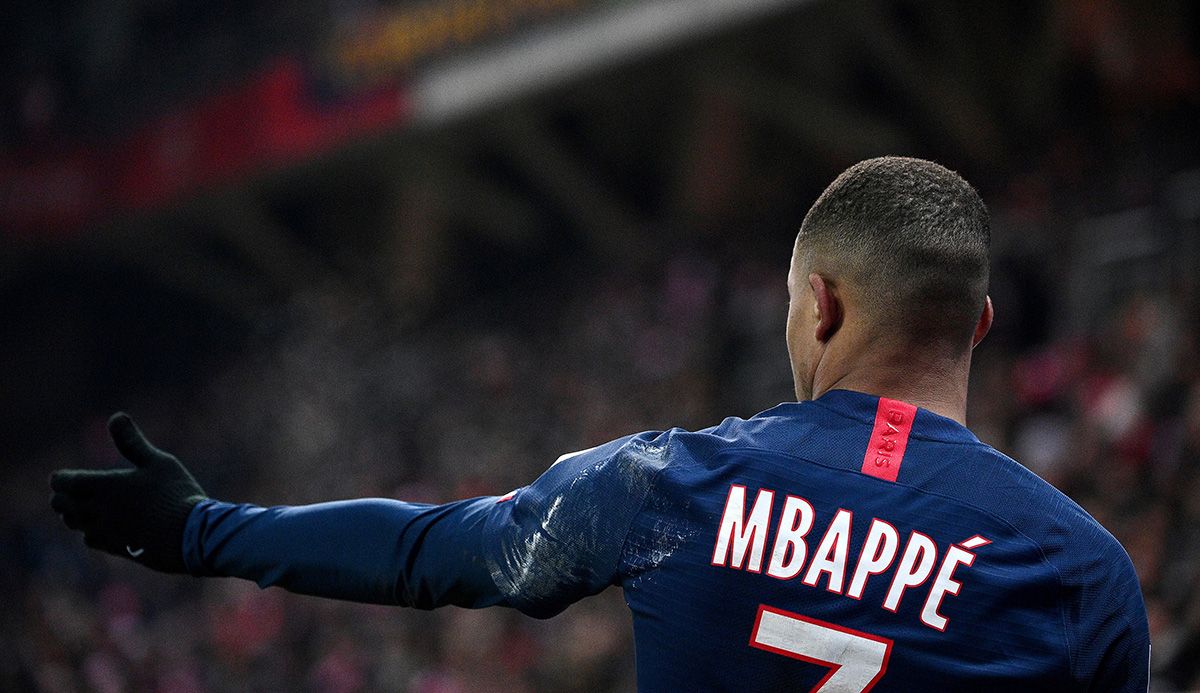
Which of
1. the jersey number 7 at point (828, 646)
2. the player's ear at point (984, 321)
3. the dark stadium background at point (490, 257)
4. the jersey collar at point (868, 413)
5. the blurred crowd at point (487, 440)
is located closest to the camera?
the jersey number 7 at point (828, 646)

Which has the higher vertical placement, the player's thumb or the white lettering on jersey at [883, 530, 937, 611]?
the player's thumb

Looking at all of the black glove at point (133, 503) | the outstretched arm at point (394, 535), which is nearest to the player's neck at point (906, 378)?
the outstretched arm at point (394, 535)

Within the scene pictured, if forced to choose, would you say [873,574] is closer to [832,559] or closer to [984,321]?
[832,559]

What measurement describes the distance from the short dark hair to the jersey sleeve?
0.31m

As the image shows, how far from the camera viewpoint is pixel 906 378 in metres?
1.57

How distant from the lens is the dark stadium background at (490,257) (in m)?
7.55

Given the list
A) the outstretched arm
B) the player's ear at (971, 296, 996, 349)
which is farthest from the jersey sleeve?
the player's ear at (971, 296, 996, 349)

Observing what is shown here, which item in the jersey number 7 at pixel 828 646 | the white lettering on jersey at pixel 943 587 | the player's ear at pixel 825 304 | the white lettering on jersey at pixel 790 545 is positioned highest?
the player's ear at pixel 825 304

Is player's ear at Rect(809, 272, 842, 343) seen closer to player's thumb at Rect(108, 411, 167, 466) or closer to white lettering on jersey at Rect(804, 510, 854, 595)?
white lettering on jersey at Rect(804, 510, 854, 595)

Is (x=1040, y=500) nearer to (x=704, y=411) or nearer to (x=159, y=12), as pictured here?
(x=704, y=411)

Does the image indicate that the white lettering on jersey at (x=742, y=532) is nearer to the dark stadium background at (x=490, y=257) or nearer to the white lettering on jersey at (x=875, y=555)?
the white lettering on jersey at (x=875, y=555)

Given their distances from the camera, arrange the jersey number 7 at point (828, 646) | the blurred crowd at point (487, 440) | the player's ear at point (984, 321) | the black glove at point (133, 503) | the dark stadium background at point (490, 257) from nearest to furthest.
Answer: the jersey number 7 at point (828, 646), the player's ear at point (984, 321), the black glove at point (133, 503), the blurred crowd at point (487, 440), the dark stadium background at point (490, 257)

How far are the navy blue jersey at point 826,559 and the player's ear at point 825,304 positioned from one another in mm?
82

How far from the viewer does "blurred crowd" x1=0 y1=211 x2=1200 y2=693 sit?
5891 mm
